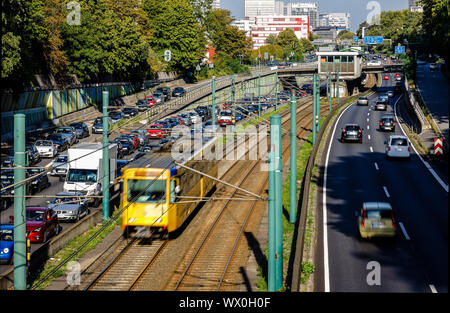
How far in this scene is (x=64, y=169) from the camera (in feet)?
117

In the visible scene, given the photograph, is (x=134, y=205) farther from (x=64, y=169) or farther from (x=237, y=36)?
(x=237, y=36)

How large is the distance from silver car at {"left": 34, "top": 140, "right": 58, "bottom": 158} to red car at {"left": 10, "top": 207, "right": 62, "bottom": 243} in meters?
17.4

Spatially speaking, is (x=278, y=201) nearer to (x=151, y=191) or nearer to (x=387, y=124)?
(x=151, y=191)

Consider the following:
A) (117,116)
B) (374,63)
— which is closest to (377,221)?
(117,116)

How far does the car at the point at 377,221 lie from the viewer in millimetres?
20062

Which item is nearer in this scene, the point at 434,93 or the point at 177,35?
the point at 434,93

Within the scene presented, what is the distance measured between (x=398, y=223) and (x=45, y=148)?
28.5m

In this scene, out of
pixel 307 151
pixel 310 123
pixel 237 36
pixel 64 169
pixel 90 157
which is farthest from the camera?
pixel 237 36

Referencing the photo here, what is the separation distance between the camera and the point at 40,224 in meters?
22.9

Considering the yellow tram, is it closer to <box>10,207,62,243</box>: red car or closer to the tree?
<box>10,207,62,243</box>: red car

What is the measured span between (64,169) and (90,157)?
5703mm

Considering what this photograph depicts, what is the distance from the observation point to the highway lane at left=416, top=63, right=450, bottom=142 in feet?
138

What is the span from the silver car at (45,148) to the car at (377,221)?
1097 inches
